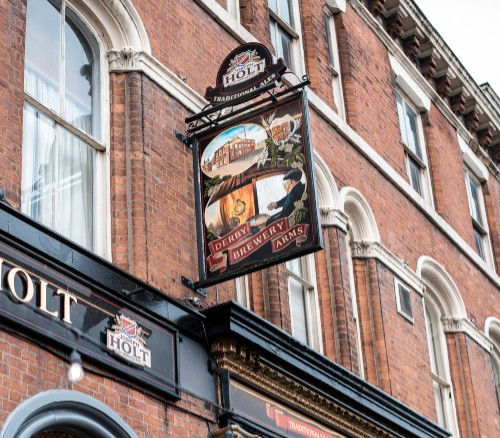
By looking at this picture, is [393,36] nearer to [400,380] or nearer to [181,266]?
[400,380]

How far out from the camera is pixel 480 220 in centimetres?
2261

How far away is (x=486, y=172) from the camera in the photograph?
916 inches

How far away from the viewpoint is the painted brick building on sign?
9.99 m

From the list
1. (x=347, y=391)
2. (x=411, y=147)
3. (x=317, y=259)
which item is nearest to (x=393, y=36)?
(x=411, y=147)

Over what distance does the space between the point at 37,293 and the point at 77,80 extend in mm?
3209

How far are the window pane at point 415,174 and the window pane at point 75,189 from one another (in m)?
8.84

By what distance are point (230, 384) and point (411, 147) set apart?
30.4 feet

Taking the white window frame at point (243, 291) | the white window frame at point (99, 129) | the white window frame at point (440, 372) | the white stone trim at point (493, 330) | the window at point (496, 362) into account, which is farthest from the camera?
the window at point (496, 362)

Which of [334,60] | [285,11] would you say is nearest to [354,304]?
[334,60]

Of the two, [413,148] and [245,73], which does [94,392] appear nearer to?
[245,73]

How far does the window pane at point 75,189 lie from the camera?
11.4 meters

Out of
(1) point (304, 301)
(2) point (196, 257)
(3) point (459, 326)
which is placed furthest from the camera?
(3) point (459, 326)

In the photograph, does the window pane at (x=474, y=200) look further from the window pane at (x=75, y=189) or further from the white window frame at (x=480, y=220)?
the window pane at (x=75, y=189)

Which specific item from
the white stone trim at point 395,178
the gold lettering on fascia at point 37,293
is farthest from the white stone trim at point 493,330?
the gold lettering on fascia at point 37,293
